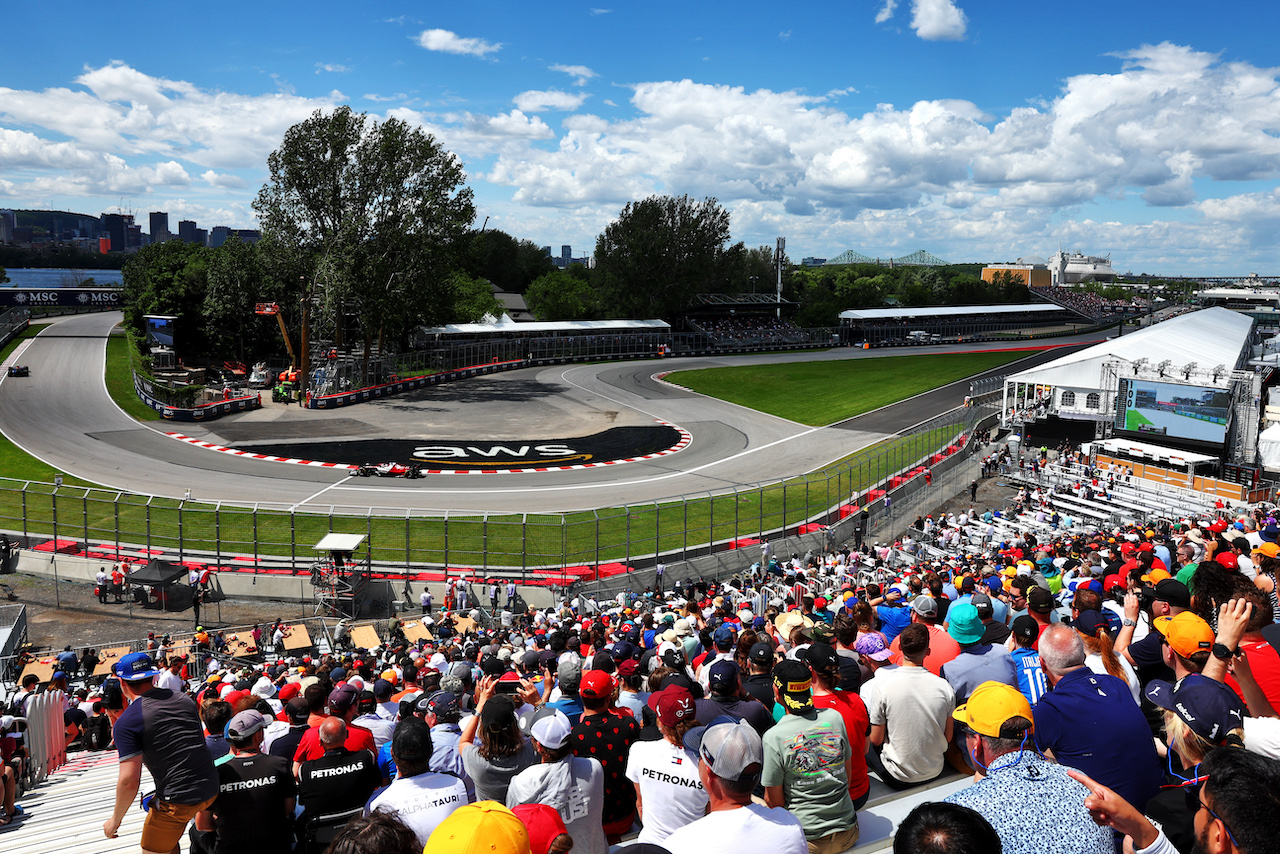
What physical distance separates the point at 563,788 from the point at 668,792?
665mm

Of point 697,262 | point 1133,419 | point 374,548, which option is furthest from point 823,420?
point 697,262

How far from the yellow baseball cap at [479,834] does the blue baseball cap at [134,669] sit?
392 cm

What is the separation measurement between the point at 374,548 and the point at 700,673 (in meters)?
20.9

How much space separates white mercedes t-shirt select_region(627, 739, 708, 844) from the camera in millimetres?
5086

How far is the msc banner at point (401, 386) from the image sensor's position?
5244 centimetres

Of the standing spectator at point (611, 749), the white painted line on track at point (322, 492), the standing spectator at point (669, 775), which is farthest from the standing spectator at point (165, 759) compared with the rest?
the white painted line on track at point (322, 492)

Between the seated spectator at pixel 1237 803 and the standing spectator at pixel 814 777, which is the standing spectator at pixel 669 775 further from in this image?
the seated spectator at pixel 1237 803

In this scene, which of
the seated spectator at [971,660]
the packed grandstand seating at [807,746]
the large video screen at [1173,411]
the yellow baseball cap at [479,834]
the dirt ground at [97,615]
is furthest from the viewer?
the large video screen at [1173,411]

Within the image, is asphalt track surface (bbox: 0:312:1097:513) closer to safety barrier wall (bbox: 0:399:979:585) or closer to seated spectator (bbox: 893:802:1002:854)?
safety barrier wall (bbox: 0:399:979:585)

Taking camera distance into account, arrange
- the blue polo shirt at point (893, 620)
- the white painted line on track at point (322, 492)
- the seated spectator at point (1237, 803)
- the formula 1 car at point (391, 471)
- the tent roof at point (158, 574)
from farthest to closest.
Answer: the formula 1 car at point (391, 471) → the white painted line on track at point (322, 492) → the tent roof at point (158, 574) → the blue polo shirt at point (893, 620) → the seated spectator at point (1237, 803)

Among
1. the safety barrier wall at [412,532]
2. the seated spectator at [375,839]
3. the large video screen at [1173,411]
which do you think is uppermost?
the seated spectator at [375,839]

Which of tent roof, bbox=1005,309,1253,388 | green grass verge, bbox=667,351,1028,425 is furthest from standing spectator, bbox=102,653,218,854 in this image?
green grass verge, bbox=667,351,1028,425

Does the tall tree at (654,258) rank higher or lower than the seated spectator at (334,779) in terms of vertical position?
higher

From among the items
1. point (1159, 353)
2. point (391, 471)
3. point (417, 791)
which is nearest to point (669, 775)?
point (417, 791)
